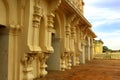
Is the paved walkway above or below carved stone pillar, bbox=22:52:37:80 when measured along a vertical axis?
below

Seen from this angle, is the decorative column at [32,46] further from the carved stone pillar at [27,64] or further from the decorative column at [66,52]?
the decorative column at [66,52]

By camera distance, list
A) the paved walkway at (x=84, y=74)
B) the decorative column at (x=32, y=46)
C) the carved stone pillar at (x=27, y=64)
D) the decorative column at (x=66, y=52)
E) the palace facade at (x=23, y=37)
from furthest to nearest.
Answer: the decorative column at (x=66, y=52) → the paved walkway at (x=84, y=74) → the decorative column at (x=32, y=46) → the carved stone pillar at (x=27, y=64) → the palace facade at (x=23, y=37)

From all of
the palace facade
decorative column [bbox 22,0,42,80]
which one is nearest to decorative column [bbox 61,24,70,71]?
the palace facade

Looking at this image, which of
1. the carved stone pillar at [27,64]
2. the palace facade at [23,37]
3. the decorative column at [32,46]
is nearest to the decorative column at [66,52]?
the palace facade at [23,37]

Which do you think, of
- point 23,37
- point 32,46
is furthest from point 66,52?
point 23,37

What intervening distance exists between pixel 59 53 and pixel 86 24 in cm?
812

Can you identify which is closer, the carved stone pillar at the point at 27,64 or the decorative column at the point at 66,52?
the carved stone pillar at the point at 27,64

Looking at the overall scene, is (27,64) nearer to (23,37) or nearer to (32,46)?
(32,46)

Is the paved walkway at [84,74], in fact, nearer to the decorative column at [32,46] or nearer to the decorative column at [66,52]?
the decorative column at [66,52]

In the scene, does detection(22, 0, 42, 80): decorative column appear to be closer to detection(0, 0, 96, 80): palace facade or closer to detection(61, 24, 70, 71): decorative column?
detection(0, 0, 96, 80): palace facade

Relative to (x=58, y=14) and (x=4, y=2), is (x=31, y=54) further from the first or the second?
(x=58, y=14)

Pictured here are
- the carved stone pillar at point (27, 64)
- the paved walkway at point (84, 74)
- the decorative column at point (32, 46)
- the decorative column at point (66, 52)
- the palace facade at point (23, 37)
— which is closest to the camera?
the palace facade at point (23, 37)

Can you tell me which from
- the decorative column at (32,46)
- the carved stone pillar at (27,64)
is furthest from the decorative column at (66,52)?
the carved stone pillar at (27,64)

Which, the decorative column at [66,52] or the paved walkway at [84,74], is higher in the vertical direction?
the decorative column at [66,52]
